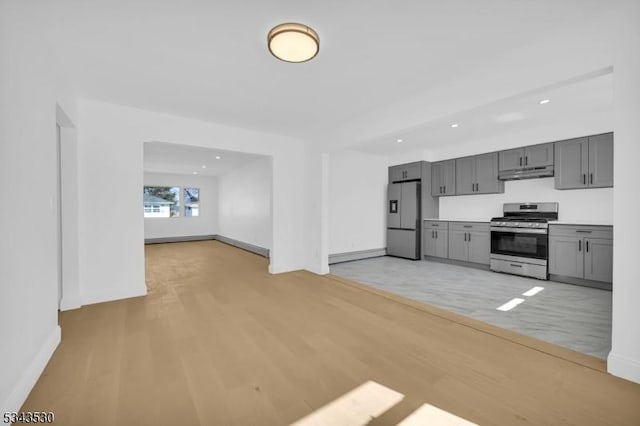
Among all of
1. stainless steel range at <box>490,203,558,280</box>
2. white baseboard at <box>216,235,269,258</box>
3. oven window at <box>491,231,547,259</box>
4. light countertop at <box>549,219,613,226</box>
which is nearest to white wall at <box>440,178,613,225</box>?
light countertop at <box>549,219,613,226</box>

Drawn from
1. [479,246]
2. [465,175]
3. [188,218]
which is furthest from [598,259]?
[188,218]

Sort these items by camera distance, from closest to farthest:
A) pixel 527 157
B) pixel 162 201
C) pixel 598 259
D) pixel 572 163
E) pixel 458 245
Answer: pixel 598 259 → pixel 572 163 → pixel 527 157 → pixel 458 245 → pixel 162 201

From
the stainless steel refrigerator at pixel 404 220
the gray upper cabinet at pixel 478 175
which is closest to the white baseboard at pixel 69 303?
the stainless steel refrigerator at pixel 404 220

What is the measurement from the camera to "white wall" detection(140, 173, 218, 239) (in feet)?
30.9

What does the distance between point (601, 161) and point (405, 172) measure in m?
3.38

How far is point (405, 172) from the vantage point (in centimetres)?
665

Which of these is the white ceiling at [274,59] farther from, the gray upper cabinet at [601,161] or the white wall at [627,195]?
the gray upper cabinet at [601,161]

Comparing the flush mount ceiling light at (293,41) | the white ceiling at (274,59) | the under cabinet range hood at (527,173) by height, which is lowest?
the under cabinet range hood at (527,173)

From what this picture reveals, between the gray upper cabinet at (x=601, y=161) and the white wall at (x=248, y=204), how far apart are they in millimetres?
5708

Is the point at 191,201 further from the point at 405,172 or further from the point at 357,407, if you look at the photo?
the point at 357,407

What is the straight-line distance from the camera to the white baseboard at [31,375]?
1533mm

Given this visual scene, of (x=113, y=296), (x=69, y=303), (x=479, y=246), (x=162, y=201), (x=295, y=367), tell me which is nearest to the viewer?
(x=295, y=367)

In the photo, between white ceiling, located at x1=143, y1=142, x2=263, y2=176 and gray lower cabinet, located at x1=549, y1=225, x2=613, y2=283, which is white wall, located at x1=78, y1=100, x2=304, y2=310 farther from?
gray lower cabinet, located at x1=549, y1=225, x2=613, y2=283

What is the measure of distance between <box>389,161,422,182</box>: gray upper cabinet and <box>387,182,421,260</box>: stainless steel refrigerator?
18cm
